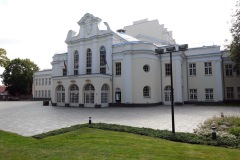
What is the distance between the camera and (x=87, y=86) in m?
28.6

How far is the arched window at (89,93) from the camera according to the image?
28078 millimetres

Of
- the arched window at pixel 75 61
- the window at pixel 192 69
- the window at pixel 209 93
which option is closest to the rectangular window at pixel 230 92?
the window at pixel 209 93

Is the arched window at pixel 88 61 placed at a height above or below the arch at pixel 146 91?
above

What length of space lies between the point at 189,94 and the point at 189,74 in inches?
126

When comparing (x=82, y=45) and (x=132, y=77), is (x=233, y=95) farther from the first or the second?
(x=82, y=45)

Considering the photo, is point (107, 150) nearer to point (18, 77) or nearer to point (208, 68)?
point (208, 68)

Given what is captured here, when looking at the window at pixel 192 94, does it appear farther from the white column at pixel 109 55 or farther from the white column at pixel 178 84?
the white column at pixel 109 55

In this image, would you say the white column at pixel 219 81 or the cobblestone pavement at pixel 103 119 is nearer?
the cobblestone pavement at pixel 103 119

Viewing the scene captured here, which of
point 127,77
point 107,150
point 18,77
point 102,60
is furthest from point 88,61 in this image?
point 18,77

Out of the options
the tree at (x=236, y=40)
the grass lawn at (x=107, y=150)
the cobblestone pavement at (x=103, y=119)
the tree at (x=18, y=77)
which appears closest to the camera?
the grass lawn at (x=107, y=150)

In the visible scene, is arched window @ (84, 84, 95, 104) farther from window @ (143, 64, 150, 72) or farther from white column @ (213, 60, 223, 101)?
white column @ (213, 60, 223, 101)

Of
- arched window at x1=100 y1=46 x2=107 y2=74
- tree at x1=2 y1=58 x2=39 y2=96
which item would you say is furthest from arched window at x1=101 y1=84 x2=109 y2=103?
tree at x1=2 y1=58 x2=39 y2=96

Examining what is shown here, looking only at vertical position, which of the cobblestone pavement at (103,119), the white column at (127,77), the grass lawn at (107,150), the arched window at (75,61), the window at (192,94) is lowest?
the cobblestone pavement at (103,119)

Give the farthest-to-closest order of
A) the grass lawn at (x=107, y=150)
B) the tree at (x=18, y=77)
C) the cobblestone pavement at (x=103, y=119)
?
the tree at (x=18, y=77) → the cobblestone pavement at (x=103, y=119) → the grass lawn at (x=107, y=150)
